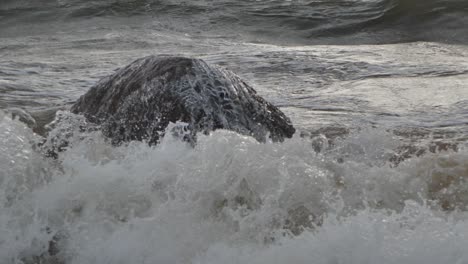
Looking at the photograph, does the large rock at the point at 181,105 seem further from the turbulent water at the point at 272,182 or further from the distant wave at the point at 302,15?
the distant wave at the point at 302,15

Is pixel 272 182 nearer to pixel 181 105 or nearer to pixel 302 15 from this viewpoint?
pixel 181 105

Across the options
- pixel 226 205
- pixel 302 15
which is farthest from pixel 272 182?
pixel 302 15

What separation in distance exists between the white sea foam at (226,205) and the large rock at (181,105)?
0.94ft

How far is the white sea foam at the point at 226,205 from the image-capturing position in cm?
374

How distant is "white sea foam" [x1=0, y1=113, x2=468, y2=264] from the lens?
A: 3744mm

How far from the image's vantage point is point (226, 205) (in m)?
4.20

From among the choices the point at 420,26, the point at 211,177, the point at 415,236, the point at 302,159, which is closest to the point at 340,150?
the point at 302,159

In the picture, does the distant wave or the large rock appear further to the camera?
the distant wave

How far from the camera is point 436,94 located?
6.87m

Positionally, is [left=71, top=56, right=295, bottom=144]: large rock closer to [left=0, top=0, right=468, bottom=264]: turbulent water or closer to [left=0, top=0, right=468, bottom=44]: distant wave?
[left=0, top=0, right=468, bottom=264]: turbulent water

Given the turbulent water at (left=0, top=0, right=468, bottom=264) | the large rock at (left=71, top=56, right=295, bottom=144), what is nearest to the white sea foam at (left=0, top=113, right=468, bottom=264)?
the turbulent water at (left=0, top=0, right=468, bottom=264)

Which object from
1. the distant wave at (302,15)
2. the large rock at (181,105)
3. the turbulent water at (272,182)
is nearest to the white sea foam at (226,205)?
the turbulent water at (272,182)

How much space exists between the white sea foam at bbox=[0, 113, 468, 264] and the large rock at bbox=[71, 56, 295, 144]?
0.29 meters

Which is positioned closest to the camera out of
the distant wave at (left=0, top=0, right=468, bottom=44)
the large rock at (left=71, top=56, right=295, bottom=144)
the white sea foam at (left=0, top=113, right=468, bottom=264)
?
the white sea foam at (left=0, top=113, right=468, bottom=264)
